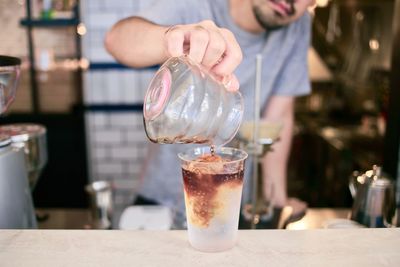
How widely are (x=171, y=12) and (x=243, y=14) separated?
455 mm

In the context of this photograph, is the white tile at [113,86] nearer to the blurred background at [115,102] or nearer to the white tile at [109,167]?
the blurred background at [115,102]

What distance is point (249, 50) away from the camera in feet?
7.23

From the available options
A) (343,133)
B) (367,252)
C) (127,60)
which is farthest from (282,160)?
(343,133)

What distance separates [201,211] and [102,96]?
9.65 feet

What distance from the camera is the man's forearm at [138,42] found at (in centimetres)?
139

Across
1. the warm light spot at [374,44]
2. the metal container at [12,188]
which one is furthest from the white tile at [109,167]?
the warm light spot at [374,44]

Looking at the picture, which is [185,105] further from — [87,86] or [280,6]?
[87,86]

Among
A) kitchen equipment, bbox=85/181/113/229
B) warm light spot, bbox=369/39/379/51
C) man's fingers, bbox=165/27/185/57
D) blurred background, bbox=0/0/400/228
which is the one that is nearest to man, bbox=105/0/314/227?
man's fingers, bbox=165/27/185/57

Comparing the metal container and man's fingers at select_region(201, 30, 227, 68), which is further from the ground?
man's fingers at select_region(201, 30, 227, 68)

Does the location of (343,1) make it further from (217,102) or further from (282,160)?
(217,102)

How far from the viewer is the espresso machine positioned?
1.05 metres

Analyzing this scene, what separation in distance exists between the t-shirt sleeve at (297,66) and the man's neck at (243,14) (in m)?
0.32

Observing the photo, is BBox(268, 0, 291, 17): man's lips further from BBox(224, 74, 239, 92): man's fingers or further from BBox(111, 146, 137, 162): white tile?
BBox(111, 146, 137, 162): white tile

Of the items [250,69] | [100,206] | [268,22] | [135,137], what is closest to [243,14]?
[268,22]
